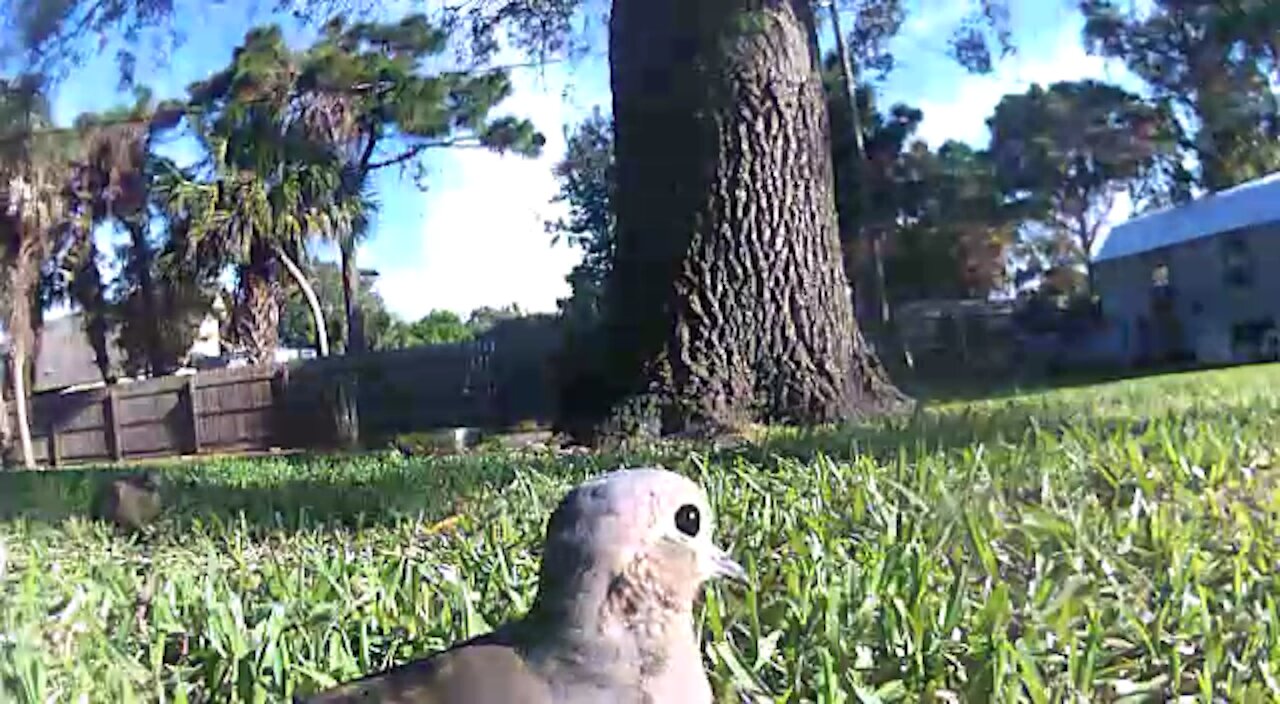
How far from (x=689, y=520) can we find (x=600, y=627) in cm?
13

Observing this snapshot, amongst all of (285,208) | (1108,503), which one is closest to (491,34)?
(1108,503)

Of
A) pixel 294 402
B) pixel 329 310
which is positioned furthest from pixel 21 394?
pixel 329 310

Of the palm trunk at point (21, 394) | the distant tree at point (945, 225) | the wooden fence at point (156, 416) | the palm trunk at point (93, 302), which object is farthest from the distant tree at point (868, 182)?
the palm trunk at point (93, 302)

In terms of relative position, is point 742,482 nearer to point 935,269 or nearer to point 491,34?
point 491,34

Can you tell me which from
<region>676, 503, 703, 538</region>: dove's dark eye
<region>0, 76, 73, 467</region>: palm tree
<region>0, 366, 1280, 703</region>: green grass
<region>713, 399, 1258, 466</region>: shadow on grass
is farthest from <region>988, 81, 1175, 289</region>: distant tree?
<region>676, 503, 703, 538</region>: dove's dark eye

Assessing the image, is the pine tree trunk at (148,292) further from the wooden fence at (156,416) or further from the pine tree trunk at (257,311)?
the wooden fence at (156,416)

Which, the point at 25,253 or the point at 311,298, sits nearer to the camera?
the point at 25,253

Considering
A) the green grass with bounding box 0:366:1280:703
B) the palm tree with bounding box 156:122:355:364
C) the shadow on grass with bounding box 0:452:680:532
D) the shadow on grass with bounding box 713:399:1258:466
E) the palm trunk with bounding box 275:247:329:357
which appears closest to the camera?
the green grass with bounding box 0:366:1280:703

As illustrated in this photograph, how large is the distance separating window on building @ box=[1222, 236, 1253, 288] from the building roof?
206 mm

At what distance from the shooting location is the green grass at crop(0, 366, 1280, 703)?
144 cm

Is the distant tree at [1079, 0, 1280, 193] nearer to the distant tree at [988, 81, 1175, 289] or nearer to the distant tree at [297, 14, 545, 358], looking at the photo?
the distant tree at [988, 81, 1175, 289]

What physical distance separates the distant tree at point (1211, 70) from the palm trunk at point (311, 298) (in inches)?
455

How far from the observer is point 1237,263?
16.6 meters

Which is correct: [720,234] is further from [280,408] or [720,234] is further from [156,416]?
[156,416]
